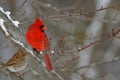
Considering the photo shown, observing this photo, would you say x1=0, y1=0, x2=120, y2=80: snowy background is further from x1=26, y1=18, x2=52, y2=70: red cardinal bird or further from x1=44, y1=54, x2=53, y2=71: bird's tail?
x1=44, y1=54, x2=53, y2=71: bird's tail

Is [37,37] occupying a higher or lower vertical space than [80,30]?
lower

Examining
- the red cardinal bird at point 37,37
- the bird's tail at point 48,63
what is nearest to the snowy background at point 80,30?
the red cardinal bird at point 37,37

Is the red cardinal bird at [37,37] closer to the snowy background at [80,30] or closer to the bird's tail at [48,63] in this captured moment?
the bird's tail at [48,63]

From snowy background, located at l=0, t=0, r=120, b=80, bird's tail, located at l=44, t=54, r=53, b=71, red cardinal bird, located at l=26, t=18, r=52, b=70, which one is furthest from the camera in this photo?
snowy background, located at l=0, t=0, r=120, b=80

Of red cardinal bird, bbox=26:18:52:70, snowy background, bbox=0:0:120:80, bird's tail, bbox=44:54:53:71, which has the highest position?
snowy background, bbox=0:0:120:80

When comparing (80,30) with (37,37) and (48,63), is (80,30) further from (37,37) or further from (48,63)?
(48,63)

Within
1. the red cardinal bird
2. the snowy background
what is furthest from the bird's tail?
the snowy background

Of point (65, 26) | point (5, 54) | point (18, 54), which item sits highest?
point (65, 26)

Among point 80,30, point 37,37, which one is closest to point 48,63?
point 37,37

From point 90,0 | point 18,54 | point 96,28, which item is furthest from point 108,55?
point 18,54

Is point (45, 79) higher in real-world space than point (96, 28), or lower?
lower

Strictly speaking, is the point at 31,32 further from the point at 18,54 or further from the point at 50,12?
the point at 50,12
